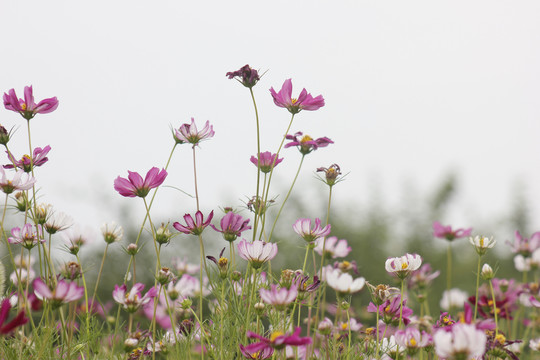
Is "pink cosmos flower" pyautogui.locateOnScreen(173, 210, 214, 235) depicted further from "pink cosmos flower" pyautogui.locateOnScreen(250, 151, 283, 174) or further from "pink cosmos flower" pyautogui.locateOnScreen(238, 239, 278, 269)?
"pink cosmos flower" pyautogui.locateOnScreen(250, 151, 283, 174)

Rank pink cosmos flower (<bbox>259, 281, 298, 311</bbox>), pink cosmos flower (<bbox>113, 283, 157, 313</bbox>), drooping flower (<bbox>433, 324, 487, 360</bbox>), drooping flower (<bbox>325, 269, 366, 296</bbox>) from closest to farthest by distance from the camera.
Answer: drooping flower (<bbox>433, 324, 487, 360</bbox>) < pink cosmos flower (<bbox>259, 281, 298, 311</bbox>) < drooping flower (<bbox>325, 269, 366, 296</bbox>) < pink cosmos flower (<bbox>113, 283, 157, 313</bbox>)

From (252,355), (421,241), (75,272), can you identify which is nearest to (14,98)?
(75,272)

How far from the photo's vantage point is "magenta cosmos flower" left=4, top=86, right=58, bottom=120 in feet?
4.98

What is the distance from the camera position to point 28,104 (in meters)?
1.55

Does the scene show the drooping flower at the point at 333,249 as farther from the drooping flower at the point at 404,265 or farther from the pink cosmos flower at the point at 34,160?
the pink cosmos flower at the point at 34,160

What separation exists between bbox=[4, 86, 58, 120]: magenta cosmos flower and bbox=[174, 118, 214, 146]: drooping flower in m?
0.35

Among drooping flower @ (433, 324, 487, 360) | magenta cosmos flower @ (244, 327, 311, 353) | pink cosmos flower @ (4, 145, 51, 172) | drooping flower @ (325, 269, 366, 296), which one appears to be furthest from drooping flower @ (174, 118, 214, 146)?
drooping flower @ (433, 324, 487, 360)

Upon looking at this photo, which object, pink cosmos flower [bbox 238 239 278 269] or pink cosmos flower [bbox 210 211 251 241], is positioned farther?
pink cosmos flower [bbox 210 211 251 241]

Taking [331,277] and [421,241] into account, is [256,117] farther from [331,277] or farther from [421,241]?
[421,241]

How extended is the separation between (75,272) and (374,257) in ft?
18.7

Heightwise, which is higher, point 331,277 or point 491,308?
point 331,277

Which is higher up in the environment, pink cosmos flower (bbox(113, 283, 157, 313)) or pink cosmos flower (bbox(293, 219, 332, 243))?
pink cosmos flower (bbox(293, 219, 332, 243))

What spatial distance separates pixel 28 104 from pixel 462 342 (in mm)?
1234

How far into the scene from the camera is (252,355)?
1339 mm
